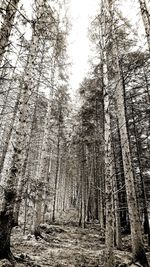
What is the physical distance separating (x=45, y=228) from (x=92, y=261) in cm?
511

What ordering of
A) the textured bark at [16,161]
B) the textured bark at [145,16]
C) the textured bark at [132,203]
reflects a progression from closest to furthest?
the textured bark at [16,161] → the textured bark at [132,203] → the textured bark at [145,16]

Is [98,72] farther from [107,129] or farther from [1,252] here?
[1,252]

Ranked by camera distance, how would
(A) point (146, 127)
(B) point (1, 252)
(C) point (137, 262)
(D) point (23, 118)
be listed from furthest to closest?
(A) point (146, 127)
(C) point (137, 262)
(D) point (23, 118)
(B) point (1, 252)

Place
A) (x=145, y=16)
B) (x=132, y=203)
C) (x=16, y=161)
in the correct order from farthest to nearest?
(x=132, y=203)
(x=145, y=16)
(x=16, y=161)

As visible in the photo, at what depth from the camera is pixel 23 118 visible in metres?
5.26

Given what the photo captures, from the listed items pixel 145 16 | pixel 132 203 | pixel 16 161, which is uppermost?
pixel 145 16

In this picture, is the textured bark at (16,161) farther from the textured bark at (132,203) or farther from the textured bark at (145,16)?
the textured bark at (145,16)

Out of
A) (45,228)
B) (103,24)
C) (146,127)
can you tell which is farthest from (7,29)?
(146,127)

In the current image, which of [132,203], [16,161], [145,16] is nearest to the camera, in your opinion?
[16,161]

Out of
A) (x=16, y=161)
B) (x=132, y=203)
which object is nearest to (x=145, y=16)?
(x=16, y=161)

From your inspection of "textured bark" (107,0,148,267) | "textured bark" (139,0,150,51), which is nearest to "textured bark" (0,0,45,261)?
"textured bark" (107,0,148,267)

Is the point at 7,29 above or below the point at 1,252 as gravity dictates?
above

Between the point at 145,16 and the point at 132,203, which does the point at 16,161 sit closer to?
the point at 132,203

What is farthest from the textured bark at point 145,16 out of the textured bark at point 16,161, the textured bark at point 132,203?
the textured bark at point 16,161
